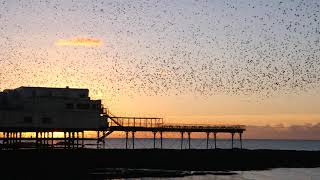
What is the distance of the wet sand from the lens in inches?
2963

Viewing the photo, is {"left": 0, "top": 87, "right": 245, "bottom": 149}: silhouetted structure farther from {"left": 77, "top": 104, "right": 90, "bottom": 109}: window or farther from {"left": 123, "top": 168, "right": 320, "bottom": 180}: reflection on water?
{"left": 123, "top": 168, "right": 320, "bottom": 180}: reflection on water

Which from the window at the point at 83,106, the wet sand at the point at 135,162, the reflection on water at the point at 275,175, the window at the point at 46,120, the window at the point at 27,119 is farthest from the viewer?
the window at the point at 83,106

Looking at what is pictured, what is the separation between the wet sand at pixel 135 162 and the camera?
247 feet

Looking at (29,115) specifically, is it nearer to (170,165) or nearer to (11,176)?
(11,176)

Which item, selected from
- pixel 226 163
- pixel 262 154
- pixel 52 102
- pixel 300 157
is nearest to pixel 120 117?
pixel 52 102

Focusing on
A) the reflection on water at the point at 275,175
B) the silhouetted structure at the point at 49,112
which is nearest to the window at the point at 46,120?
the silhouetted structure at the point at 49,112

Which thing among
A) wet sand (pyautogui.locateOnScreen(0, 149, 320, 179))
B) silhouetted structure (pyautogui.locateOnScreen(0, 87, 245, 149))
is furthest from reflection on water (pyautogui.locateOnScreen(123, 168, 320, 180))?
silhouetted structure (pyautogui.locateOnScreen(0, 87, 245, 149))

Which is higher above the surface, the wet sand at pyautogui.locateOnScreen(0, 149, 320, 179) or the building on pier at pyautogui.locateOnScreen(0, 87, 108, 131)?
the building on pier at pyautogui.locateOnScreen(0, 87, 108, 131)

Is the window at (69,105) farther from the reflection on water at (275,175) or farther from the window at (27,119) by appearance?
the reflection on water at (275,175)

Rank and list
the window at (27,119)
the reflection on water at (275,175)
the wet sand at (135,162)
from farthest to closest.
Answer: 1. the window at (27,119)
2. the reflection on water at (275,175)
3. the wet sand at (135,162)

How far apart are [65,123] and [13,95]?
8.72 metres

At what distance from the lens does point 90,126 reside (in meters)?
83.8

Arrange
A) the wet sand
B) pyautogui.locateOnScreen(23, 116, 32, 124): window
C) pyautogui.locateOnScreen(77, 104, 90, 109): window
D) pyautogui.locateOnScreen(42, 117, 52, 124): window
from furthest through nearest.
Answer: pyautogui.locateOnScreen(77, 104, 90, 109): window < pyautogui.locateOnScreen(42, 117, 52, 124): window < pyautogui.locateOnScreen(23, 116, 32, 124): window < the wet sand

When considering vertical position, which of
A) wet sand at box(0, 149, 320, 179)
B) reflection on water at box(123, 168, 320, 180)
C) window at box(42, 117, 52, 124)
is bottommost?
reflection on water at box(123, 168, 320, 180)
